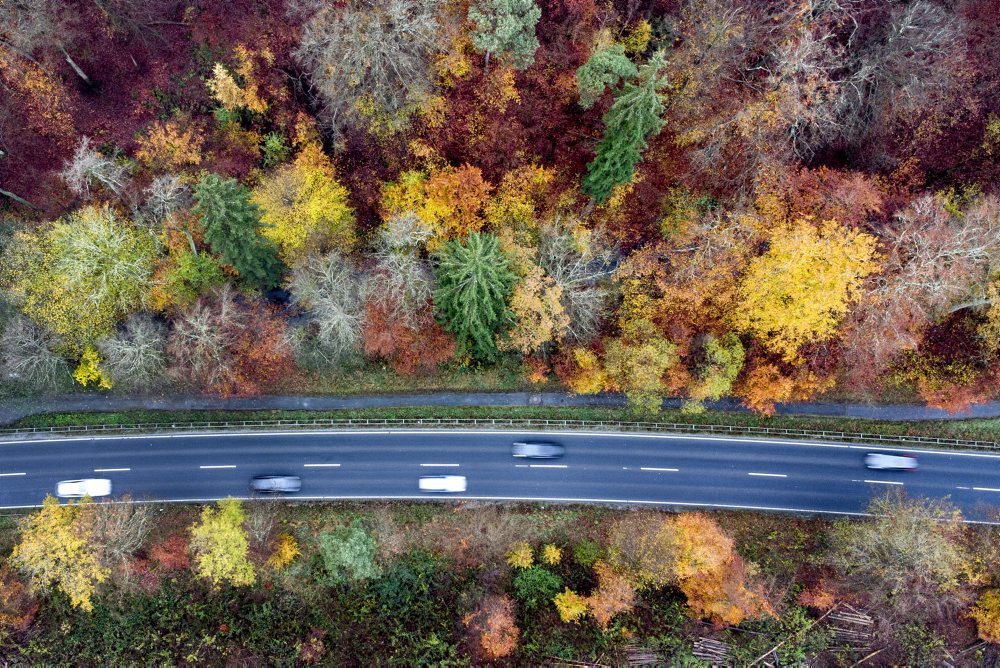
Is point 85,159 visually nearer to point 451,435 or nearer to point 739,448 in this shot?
point 451,435

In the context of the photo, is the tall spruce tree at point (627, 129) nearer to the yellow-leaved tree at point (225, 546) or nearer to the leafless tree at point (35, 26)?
the yellow-leaved tree at point (225, 546)

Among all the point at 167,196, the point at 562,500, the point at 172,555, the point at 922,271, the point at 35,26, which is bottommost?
the point at 172,555

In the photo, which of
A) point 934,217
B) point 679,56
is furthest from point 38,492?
point 934,217

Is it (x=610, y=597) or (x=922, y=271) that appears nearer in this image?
(x=922, y=271)

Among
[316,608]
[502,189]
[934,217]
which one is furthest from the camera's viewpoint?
[316,608]

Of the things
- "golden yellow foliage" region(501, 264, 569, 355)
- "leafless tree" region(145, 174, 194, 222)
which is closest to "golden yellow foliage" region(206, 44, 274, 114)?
"leafless tree" region(145, 174, 194, 222)

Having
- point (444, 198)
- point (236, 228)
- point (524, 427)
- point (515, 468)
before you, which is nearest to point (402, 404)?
point (524, 427)

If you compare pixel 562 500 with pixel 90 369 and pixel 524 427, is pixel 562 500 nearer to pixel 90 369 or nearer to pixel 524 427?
pixel 524 427

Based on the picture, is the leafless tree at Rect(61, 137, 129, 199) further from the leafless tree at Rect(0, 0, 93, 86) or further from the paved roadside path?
the paved roadside path
